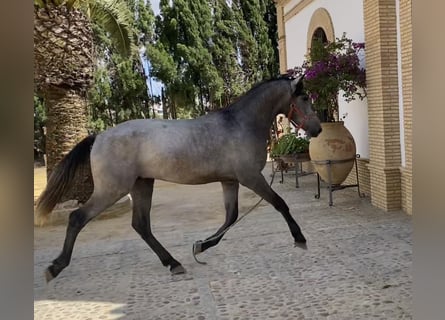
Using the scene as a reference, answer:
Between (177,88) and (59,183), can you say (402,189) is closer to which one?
(59,183)

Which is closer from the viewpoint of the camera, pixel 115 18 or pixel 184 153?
pixel 184 153

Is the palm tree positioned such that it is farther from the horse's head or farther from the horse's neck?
→ the horse's head

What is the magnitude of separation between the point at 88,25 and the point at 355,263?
6543 mm

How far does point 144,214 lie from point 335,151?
3.91 meters

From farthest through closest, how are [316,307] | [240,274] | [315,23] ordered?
[315,23] < [240,274] < [316,307]

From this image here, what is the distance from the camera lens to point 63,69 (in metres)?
7.82

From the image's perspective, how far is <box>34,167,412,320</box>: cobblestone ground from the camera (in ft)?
11.0

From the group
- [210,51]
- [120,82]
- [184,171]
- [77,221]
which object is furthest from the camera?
[120,82]

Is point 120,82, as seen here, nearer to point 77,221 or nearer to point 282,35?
point 282,35

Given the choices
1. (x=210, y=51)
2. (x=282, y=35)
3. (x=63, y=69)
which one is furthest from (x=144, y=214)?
(x=210, y=51)

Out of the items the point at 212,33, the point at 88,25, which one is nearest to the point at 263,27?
the point at 212,33

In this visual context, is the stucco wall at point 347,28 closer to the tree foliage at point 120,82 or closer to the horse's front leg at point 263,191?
the horse's front leg at point 263,191

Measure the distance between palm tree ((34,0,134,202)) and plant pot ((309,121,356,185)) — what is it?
13.1 feet

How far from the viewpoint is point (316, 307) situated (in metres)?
3.29
